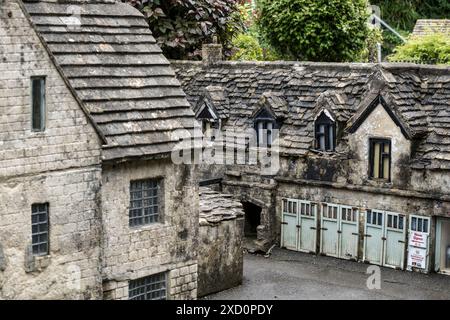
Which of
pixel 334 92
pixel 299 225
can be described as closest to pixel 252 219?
pixel 299 225

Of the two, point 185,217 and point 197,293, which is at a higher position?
point 185,217

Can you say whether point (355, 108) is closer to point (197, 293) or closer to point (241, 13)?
point (197, 293)

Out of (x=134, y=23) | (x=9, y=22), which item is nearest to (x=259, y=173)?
(x=134, y=23)

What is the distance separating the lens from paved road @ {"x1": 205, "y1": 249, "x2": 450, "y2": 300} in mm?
28828

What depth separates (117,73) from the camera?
83.4 ft

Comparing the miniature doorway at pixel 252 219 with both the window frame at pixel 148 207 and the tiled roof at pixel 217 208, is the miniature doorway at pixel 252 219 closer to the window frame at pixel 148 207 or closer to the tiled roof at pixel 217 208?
the tiled roof at pixel 217 208

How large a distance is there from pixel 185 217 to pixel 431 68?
1100cm

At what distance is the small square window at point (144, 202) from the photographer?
25031mm

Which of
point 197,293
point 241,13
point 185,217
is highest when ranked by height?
point 241,13

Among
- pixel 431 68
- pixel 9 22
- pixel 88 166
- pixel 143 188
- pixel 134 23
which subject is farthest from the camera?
pixel 431 68

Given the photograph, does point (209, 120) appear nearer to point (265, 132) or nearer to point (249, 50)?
point (265, 132)

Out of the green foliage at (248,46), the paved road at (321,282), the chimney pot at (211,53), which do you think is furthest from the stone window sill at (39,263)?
the green foliage at (248,46)

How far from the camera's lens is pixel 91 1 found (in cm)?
2644

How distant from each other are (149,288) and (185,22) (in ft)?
59.9
